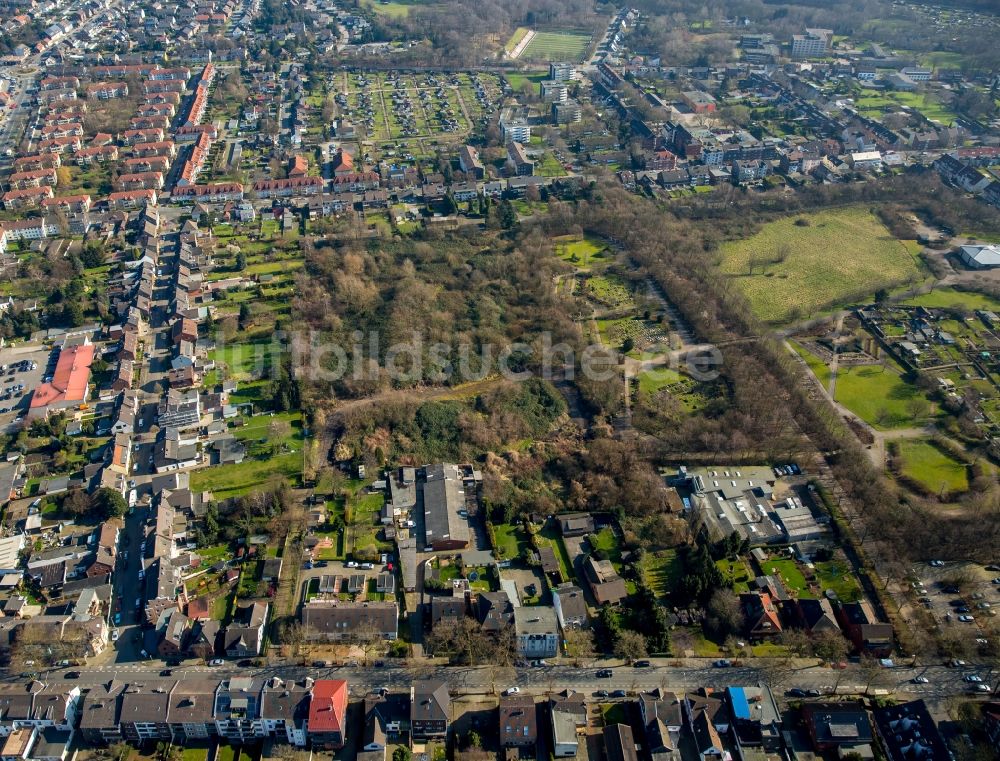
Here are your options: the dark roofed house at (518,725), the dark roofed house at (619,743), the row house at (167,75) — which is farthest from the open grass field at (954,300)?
the row house at (167,75)

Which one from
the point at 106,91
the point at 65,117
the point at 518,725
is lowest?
the point at 518,725

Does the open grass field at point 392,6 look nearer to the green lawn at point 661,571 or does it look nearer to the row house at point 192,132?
the row house at point 192,132

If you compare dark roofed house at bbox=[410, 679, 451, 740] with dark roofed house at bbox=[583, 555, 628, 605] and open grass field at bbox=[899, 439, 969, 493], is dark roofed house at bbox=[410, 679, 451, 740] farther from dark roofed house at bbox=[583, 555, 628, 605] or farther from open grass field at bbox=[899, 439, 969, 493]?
open grass field at bbox=[899, 439, 969, 493]

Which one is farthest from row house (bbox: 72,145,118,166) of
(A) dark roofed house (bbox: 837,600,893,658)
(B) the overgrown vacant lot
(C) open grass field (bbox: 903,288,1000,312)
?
(A) dark roofed house (bbox: 837,600,893,658)

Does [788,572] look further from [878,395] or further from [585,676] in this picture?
A: [878,395]

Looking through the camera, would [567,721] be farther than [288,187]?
No

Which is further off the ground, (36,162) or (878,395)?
(36,162)

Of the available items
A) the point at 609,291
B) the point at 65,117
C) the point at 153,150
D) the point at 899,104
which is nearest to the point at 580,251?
the point at 609,291
